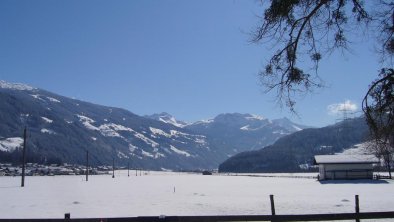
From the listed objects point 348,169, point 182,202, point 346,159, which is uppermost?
point 346,159

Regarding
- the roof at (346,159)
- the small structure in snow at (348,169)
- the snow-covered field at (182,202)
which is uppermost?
the roof at (346,159)

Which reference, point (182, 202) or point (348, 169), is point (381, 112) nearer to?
point (182, 202)

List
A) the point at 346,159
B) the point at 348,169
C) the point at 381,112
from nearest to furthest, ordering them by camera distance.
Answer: the point at 381,112 < the point at 348,169 < the point at 346,159

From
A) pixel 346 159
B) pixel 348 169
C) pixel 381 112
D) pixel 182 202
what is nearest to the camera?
pixel 381 112

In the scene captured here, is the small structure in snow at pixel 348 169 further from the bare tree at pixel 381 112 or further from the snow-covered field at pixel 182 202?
the bare tree at pixel 381 112

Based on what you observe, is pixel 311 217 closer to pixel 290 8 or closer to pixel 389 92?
pixel 389 92

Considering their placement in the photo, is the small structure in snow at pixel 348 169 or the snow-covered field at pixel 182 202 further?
the small structure in snow at pixel 348 169

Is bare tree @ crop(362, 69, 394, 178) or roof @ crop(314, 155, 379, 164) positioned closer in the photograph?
bare tree @ crop(362, 69, 394, 178)

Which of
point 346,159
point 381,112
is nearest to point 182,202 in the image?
point 381,112

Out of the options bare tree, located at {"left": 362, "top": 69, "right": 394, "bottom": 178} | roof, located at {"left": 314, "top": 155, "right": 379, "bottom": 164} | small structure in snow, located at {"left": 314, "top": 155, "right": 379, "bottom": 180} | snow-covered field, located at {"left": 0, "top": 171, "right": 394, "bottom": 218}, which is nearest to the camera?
bare tree, located at {"left": 362, "top": 69, "right": 394, "bottom": 178}

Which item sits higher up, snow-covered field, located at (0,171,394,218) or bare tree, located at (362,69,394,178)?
bare tree, located at (362,69,394,178)

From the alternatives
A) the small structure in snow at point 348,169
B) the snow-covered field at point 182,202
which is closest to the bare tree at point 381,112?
the snow-covered field at point 182,202

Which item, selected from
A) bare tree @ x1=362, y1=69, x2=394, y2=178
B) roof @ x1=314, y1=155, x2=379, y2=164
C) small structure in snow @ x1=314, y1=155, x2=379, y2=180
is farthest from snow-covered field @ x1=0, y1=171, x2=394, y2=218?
roof @ x1=314, y1=155, x2=379, y2=164

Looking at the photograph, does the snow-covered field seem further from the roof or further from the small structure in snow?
the roof
